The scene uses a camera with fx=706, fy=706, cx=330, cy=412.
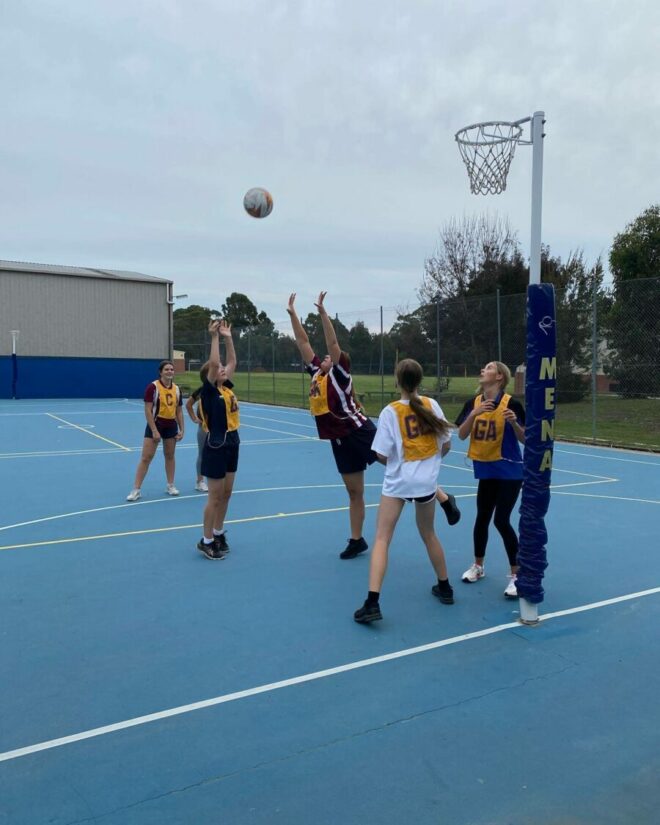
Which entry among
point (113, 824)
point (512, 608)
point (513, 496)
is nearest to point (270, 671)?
point (113, 824)

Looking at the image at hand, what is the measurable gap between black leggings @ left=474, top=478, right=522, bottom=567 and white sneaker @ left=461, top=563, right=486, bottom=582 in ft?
1.08

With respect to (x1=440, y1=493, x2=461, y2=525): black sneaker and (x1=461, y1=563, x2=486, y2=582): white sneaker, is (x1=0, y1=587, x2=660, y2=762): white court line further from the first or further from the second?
(x1=440, y1=493, x2=461, y2=525): black sneaker

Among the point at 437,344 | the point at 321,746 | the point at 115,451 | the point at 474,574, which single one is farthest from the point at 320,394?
the point at 437,344

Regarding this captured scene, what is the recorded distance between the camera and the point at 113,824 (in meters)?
2.83

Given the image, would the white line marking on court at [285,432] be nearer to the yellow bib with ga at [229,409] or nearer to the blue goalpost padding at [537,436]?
the yellow bib with ga at [229,409]

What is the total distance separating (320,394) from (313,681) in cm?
287

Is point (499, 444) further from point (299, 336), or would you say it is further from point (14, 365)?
point (14, 365)

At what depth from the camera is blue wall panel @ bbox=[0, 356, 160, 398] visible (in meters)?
31.8

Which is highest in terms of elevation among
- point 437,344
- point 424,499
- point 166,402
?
point 437,344

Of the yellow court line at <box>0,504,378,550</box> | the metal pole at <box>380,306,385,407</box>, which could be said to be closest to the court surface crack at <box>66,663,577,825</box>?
the yellow court line at <box>0,504,378,550</box>

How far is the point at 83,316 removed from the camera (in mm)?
33438

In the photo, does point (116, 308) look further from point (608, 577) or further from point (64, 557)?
point (608, 577)

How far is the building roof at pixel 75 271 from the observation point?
32219 millimetres

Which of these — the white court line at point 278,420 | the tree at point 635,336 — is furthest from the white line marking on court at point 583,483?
the white court line at point 278,420
